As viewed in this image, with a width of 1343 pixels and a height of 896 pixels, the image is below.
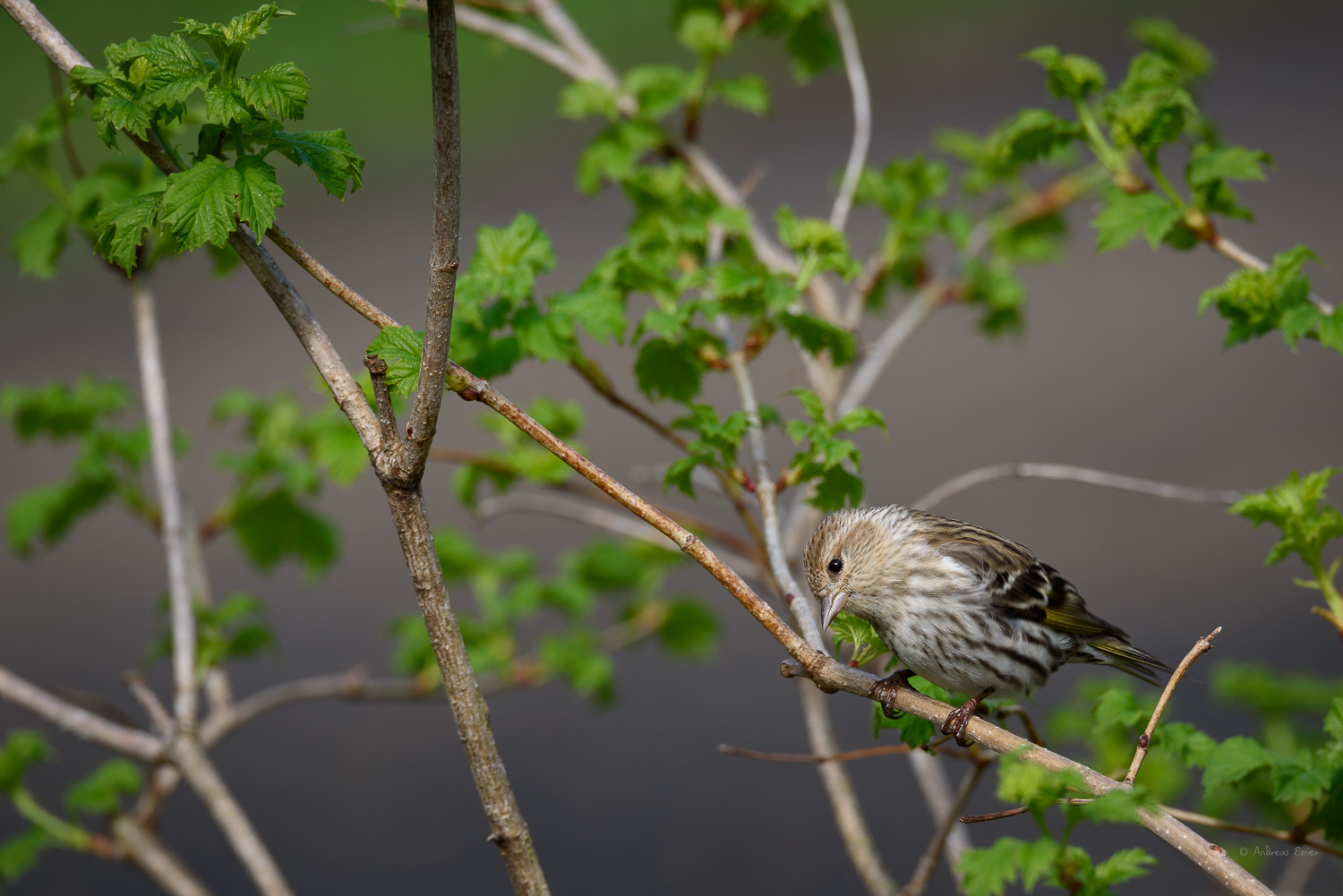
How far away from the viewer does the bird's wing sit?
5.68 feet

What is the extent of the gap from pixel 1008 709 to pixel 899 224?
1231mm

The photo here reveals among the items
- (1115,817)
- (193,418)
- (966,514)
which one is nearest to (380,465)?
(1115,817)

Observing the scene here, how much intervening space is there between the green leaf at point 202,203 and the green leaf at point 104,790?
1426 mm

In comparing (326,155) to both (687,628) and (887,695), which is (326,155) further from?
(687,628)

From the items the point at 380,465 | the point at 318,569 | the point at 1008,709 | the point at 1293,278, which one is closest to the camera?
the point at 380,465

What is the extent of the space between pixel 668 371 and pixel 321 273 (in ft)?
2.44

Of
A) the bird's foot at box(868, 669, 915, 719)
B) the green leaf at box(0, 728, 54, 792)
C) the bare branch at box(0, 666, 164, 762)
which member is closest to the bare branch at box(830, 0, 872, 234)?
the bird's foot at box(868, 669, 915, 719)

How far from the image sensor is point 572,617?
9.04 feet

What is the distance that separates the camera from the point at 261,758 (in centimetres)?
475

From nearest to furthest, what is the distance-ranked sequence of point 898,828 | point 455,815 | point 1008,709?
point 1008,709 < point 898,828 < point 455,815

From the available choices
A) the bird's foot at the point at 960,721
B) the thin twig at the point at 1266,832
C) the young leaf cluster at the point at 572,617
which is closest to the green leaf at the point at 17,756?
the young leaf cluster at the point at 572,617

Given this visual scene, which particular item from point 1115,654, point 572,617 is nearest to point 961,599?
point 1115,654

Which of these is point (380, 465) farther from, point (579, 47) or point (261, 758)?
point (261, 758)

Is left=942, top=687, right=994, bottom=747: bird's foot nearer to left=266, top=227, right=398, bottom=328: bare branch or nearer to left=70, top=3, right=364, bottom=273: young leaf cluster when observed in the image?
left=266, top=227, right=398, bottom=328: bare branch
